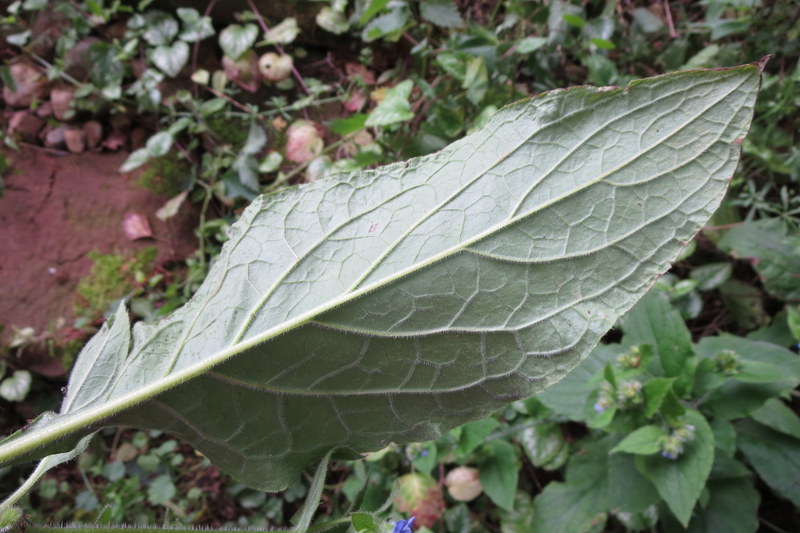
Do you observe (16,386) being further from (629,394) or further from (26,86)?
(629,394)

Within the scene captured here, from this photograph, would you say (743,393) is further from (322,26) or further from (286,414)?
(322,26)

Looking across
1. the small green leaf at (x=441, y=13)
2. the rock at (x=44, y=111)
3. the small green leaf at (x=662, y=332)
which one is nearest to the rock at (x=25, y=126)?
the rock at (x=44, y=111)

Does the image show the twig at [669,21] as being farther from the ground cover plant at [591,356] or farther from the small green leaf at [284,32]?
the small green leaf at [284,32]

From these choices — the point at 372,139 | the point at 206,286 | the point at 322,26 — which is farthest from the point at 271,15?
the point at 206,286

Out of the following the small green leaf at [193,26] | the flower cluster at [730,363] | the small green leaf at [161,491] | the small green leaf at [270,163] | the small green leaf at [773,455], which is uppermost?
the small green leaf at [193,26]

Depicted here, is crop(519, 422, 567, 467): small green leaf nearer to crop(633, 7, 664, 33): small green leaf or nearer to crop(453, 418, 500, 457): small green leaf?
crop(453, 418, 500, 457): small green leaf

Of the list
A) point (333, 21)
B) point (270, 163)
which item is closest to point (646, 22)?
point (333, 21)
